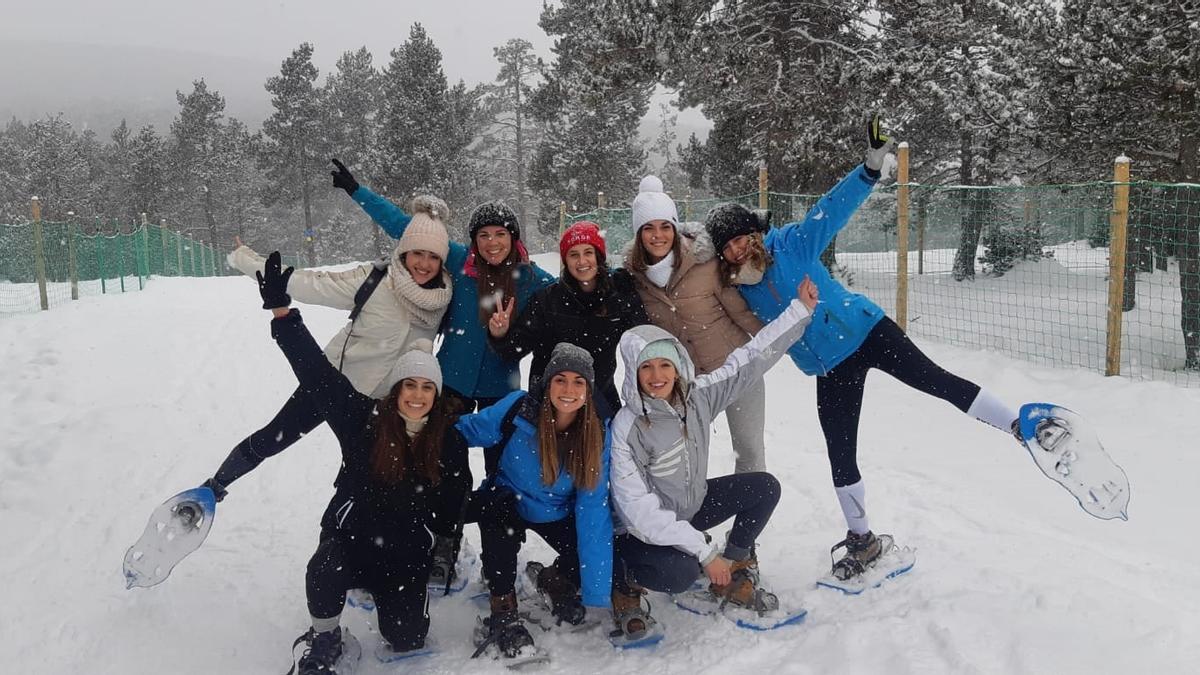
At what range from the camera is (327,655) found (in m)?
2.89

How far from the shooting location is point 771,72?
40.7 ft

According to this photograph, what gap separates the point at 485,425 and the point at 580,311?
68 cm

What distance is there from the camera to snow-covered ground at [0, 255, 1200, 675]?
2930mm

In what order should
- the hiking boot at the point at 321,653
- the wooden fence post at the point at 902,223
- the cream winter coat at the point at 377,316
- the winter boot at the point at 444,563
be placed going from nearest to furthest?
the hiking boot at the point at 321,653, the cream winter coat at the point at 377,316, the winter boot at the point at 444,563, the wooden fence post at the point at 902,223

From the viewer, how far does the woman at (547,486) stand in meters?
3.09

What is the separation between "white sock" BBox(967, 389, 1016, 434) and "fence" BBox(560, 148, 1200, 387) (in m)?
3.49

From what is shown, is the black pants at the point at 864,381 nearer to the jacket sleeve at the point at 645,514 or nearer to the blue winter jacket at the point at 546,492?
the jacket sleeve at the point at 645,514

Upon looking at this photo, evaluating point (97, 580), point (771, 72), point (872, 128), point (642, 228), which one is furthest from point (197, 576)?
point (771, 72)

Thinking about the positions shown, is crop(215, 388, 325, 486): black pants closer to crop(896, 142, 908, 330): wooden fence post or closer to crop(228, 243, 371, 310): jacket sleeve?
crop(228, 243, 371, 310): jacket sleeve

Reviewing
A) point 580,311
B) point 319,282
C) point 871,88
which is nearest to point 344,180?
point 319,282

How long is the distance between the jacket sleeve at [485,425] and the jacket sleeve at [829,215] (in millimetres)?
1446

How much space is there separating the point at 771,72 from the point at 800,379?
6.62 meters

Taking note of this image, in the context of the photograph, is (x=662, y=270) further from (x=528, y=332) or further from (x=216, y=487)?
(x=216, y=487)

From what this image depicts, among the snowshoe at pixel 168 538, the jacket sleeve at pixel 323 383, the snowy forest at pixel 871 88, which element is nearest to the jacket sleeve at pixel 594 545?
the jacket sleeve at pixel 323 383
